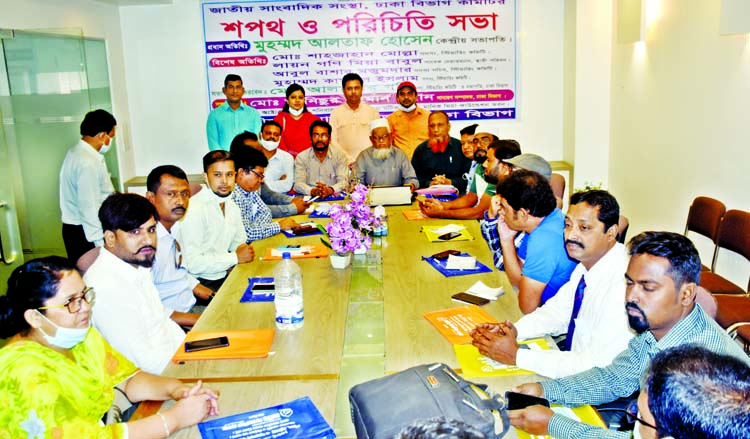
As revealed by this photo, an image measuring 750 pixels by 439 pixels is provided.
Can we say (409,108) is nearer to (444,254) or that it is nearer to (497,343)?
(444,254)

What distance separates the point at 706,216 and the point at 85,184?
A: 4.62m

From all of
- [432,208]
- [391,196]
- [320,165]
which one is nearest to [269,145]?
[320,165]

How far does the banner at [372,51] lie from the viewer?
7312 millimetres

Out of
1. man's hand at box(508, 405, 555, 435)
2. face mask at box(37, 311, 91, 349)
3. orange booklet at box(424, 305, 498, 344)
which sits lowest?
man's hand at box(508, 405, 555, 435)

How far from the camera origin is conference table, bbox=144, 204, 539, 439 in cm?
226

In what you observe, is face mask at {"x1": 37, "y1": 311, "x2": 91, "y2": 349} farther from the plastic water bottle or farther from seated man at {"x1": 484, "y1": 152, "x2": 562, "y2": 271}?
seated man at {"x1": 484, "y1": 152, "x2": 562, "y2": 271}

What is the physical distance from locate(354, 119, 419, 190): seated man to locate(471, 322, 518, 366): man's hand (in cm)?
360

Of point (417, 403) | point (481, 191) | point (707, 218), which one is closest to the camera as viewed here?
point (417, 403)

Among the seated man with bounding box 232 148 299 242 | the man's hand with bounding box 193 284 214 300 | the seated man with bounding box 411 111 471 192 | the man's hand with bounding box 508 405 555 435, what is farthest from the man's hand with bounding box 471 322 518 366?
the seated man with bounding box 411 111 471 192

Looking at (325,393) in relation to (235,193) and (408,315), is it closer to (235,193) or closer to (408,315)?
(408,315)

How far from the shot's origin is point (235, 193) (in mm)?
4547

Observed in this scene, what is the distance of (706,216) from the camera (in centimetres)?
448

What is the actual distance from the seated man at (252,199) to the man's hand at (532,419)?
107 inches

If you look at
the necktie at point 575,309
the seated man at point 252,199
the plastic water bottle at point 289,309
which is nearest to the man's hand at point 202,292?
the seated man at point 252,199
